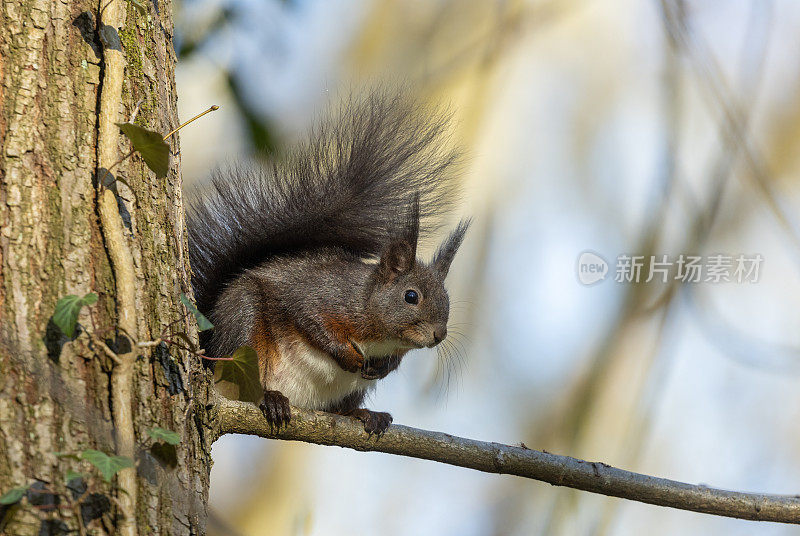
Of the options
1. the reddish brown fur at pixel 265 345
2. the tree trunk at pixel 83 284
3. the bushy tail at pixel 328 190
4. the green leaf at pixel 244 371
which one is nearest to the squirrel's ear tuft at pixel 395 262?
the bushy tail at pixel 328 190

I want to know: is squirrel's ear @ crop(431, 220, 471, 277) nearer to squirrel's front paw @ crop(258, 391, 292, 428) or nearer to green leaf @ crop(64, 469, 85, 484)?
squirrel's front paw @ crop(258, 391, 292, 428)

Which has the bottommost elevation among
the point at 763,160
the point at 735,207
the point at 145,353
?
the point at 145,353

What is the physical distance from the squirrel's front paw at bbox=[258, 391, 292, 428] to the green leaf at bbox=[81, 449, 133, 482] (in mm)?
1010

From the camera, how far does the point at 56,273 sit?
1224 mm

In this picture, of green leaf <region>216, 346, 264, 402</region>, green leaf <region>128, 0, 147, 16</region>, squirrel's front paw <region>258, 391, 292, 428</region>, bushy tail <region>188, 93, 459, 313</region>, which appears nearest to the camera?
green leaf <region>128, 0, 147, 16</region>

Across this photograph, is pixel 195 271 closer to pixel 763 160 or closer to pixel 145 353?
pixel 145 353

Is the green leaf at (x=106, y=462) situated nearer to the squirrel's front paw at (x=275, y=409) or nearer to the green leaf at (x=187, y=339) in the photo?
the green leaf at (x=187, y=339)

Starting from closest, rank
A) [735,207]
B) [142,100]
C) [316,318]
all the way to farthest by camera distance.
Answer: [142,100], [316,318], [735,207]

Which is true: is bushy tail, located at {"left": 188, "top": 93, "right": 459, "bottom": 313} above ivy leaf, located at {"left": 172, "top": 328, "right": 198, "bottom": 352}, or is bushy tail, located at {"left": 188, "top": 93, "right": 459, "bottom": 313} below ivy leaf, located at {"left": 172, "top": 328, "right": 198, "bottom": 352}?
above

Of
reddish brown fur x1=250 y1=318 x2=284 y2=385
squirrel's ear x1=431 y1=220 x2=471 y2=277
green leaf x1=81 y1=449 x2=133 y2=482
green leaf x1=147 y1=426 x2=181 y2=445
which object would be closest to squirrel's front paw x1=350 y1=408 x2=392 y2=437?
reddish brown fur x1=250 y1=318 x2=284 y2=385

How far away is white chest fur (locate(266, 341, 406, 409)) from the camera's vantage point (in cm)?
282

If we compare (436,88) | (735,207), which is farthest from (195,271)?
(735,207)

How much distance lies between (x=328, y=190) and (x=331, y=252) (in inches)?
11.1

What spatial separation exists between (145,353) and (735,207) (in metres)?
4.86
